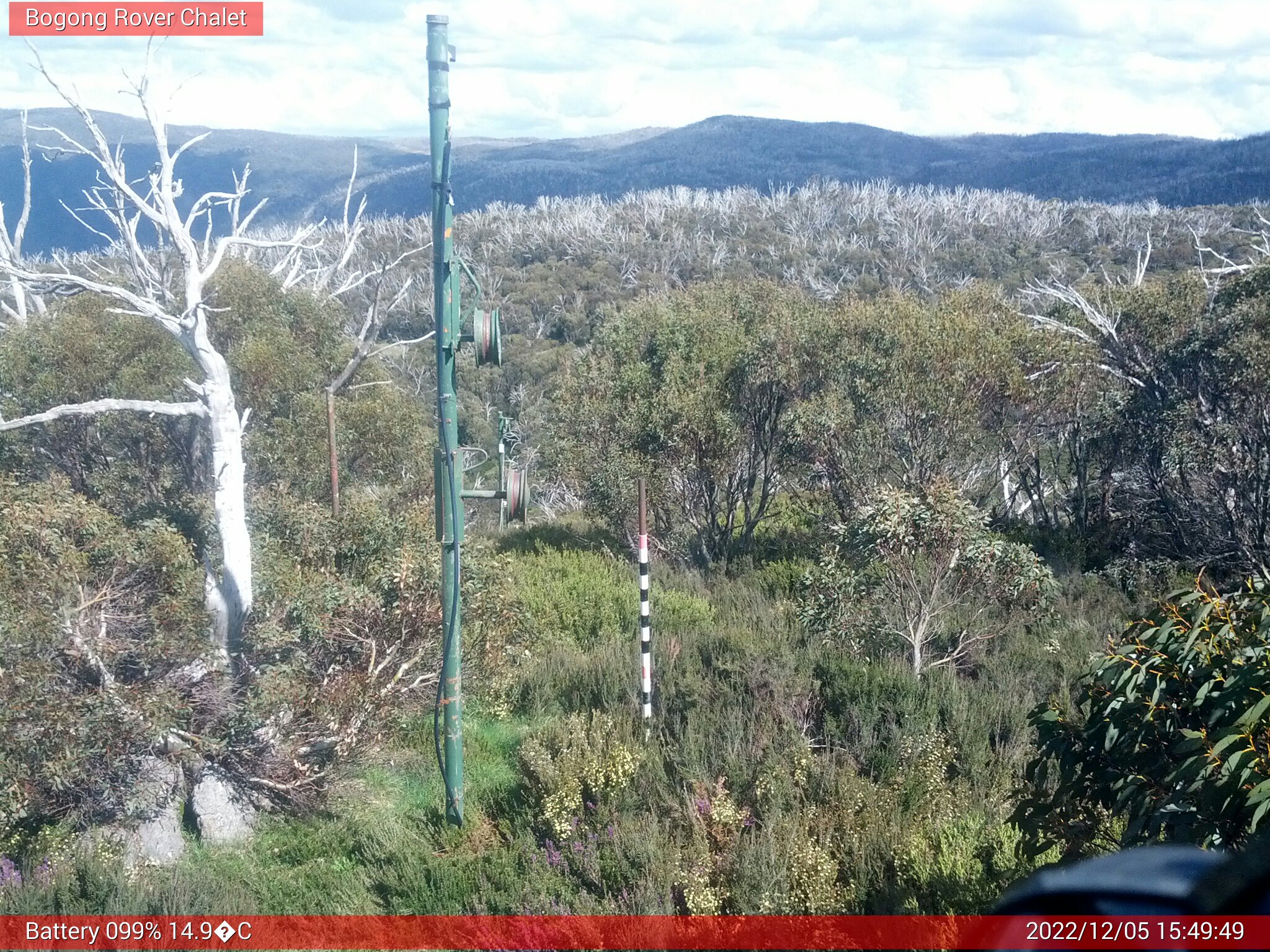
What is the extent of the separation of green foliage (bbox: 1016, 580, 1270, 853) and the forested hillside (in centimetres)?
2

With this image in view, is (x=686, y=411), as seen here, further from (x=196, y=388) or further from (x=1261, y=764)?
(x=1261, y=764)

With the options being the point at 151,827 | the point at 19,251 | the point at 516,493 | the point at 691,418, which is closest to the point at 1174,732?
the point at 516,493

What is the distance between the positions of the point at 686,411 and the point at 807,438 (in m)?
1.60

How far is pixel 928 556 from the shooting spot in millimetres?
9398

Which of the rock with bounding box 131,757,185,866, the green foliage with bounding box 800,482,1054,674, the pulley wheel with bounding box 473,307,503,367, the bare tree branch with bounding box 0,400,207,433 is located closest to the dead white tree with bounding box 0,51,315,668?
the bare tree branch with bounding box 0,400,207,433

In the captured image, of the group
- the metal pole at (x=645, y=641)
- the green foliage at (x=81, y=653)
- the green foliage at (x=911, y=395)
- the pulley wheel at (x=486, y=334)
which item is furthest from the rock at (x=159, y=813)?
the green foliage at (x=911, y=395)

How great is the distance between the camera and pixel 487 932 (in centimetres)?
507

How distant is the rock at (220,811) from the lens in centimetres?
673

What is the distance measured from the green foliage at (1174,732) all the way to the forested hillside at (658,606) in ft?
0.06

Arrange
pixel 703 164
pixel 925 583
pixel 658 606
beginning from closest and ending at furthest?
pixel 925 583
pixel 658 606
pixel 703 164

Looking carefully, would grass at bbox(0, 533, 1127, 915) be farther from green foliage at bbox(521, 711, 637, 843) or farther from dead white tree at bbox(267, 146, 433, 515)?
dead white tree at bbox(267, 146, 433, 515)

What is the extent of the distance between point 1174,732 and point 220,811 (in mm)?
5555

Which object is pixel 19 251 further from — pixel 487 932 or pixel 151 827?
pixel 487 932

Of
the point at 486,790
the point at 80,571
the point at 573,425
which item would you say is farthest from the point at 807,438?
the point at 80,571
